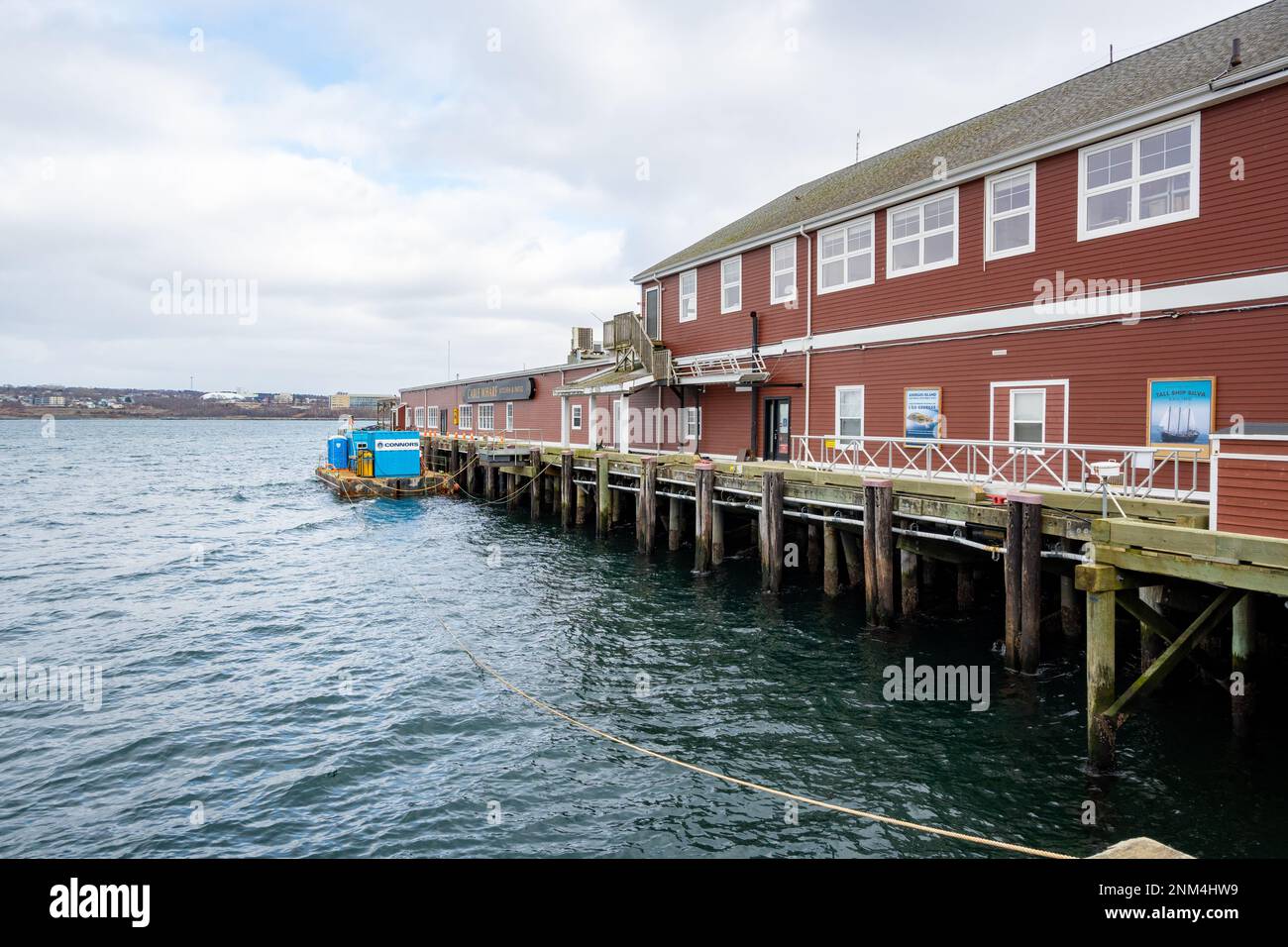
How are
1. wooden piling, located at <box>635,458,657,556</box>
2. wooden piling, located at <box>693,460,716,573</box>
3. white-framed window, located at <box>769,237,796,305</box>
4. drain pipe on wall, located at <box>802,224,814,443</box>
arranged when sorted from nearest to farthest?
wooden piling, located at <box>693,460,716,573</box> → drain pipe on wall, located at <box>802,224,814,443</box> → wooden piling, located at <box>635,458,657,556</box> → white-framed window, located at <box>769,237,796,305</box>

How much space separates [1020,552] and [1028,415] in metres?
5.80

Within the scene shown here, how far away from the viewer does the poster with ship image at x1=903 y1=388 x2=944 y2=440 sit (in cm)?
1858

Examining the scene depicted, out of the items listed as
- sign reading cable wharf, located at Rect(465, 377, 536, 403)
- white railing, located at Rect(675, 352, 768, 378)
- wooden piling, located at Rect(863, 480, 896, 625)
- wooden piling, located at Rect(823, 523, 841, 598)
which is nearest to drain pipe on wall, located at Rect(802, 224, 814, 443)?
white railing, located at Rect(675, 352, 768, 378)

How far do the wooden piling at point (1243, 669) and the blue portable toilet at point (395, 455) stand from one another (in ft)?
124

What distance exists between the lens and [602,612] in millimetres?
17688

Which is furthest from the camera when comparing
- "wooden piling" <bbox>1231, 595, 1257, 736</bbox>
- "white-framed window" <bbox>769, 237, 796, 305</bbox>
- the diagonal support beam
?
"white-framed window" <bbox>769, 237, 796, 305</bbox>

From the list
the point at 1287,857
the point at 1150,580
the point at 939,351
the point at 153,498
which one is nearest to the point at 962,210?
the point at 939,351

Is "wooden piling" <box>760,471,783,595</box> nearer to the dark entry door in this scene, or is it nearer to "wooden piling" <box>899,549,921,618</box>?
"wooden piling" <box>899,549,921,618</box>

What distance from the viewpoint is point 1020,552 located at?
39.3 ft

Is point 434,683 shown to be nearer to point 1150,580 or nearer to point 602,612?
point 602,612

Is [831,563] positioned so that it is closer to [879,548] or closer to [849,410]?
[879,548]

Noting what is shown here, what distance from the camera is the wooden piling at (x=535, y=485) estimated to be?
32466 millimetres

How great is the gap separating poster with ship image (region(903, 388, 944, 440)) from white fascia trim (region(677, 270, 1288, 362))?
1.40 metres

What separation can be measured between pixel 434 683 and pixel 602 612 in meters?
5.07
